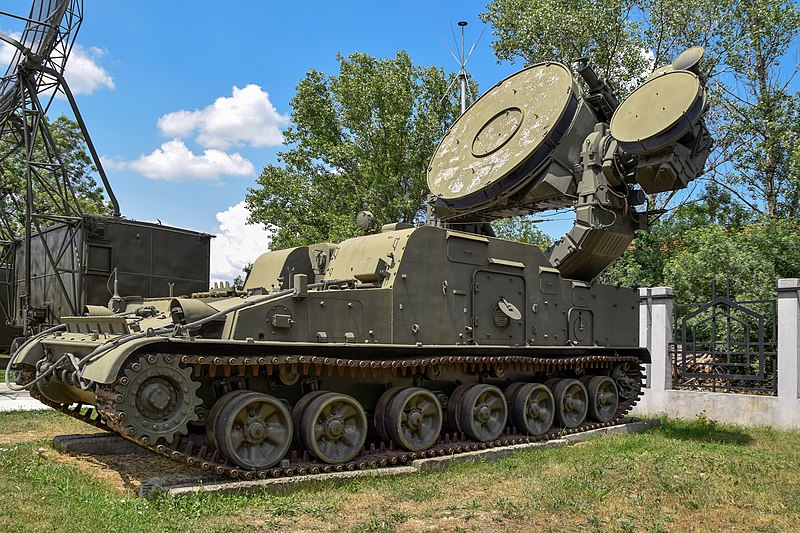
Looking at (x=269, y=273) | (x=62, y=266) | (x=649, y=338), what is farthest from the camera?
(x=62, y=266)

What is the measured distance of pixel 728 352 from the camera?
46.9ft

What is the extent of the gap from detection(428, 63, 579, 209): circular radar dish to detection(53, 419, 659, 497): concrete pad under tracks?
14.5 feet

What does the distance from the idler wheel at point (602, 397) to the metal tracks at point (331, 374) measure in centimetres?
46

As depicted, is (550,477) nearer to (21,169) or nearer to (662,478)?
(662,478)

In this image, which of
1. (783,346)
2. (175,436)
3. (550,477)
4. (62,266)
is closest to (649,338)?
(783,346)

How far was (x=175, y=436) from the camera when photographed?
8062 millimetres

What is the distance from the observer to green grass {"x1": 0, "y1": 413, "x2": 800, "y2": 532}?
6.99 metres

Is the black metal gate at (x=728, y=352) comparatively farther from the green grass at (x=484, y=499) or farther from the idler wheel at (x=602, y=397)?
the green grass at (x=484, y=499)

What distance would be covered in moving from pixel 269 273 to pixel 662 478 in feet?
20.6

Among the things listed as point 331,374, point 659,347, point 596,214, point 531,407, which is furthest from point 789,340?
point 331,374

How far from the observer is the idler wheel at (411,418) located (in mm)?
9664

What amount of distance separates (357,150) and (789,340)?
19.8 metres

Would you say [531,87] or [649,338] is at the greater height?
[531,87]

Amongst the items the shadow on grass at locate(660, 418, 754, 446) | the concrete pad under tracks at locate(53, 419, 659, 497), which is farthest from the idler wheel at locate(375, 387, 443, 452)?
the shadow on grass at locate(660, 418, 754, 446)
